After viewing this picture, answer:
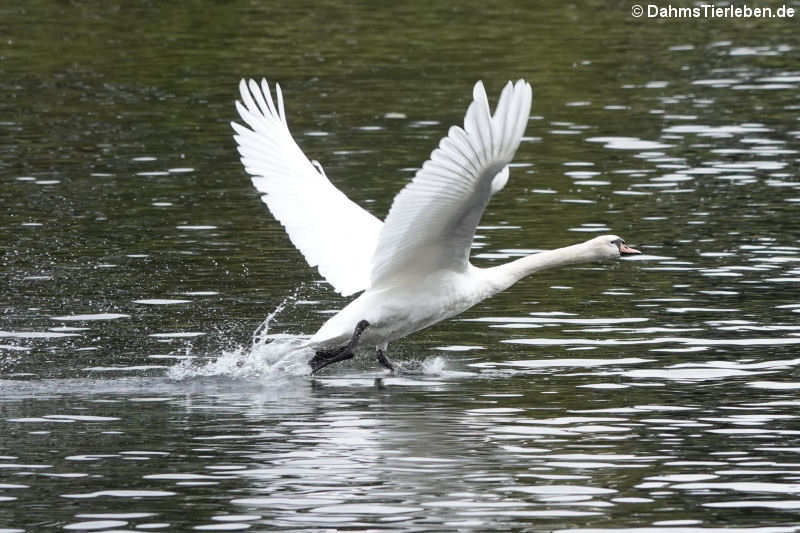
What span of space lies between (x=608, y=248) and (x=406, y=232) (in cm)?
230

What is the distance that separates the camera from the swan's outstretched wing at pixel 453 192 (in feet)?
32.6

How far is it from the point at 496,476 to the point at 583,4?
28.8 m

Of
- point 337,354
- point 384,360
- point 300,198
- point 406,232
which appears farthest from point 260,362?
point 406,232

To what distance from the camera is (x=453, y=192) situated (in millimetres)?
11000

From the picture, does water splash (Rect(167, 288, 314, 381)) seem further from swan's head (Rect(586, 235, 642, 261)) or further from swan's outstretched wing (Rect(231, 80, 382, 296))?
swan's head (Rect(586, 235, 642, 261))

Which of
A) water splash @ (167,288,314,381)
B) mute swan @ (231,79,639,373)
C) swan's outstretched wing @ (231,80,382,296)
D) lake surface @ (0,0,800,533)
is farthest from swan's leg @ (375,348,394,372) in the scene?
swan's outstretched wing @ (231,80,382,296)

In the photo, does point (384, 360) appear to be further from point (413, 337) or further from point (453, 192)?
point (453, 192)

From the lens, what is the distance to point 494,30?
1339 inches

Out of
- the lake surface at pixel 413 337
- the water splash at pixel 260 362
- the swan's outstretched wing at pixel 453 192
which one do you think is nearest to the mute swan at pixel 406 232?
the swan's outstretched wing at pixel 453 192

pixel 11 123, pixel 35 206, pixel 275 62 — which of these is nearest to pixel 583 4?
pixel 275 62

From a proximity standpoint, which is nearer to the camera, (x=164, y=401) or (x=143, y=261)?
(x=164, y=401)

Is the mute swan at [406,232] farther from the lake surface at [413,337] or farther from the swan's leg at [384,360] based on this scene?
the lake surface at [413,337]

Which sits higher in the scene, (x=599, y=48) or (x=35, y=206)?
(x=599, y=48)

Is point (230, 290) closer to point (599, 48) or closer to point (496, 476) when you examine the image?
point (496, 476)
